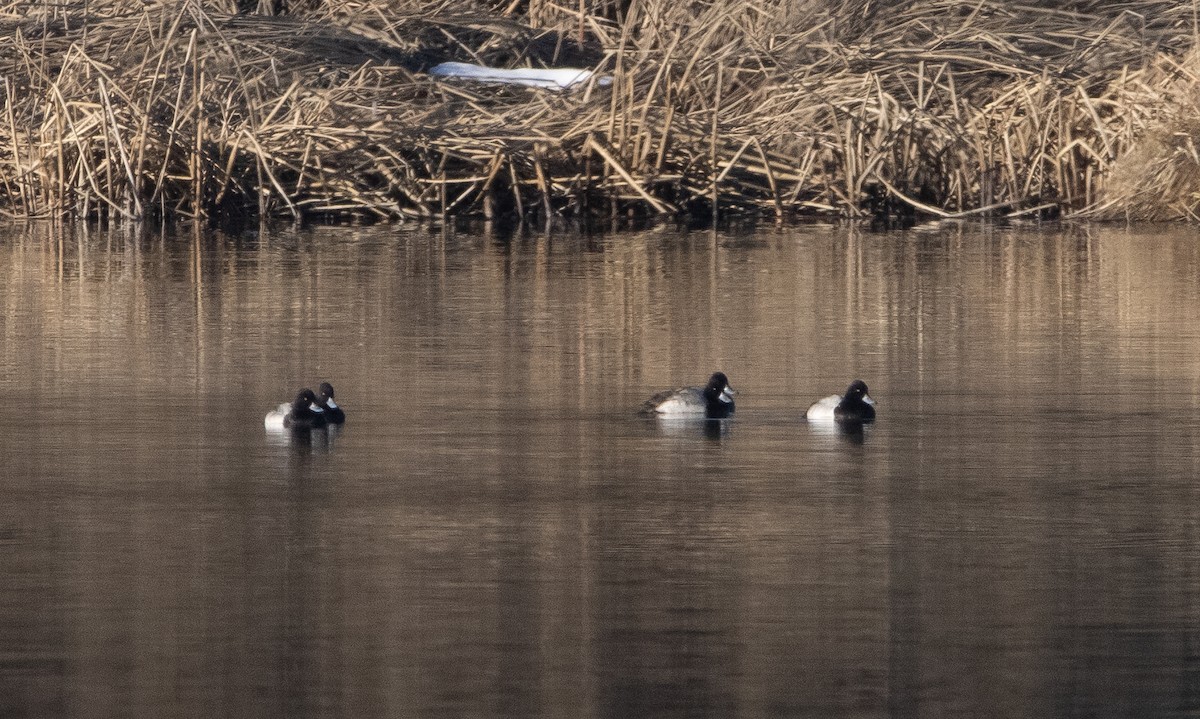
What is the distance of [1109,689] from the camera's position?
5020 mm

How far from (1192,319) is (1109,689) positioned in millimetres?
7876

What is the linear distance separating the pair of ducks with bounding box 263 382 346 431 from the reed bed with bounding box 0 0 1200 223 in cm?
1208

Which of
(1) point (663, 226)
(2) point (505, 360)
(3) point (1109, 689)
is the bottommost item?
(3) point (1109, 689)

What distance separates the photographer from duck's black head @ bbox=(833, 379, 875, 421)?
29.1 feet

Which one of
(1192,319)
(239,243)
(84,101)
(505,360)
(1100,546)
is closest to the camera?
(1100,546)

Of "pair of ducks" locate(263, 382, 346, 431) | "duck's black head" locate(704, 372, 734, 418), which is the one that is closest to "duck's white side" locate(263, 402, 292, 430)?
"pair of ducks" locate(263, 382, 346, 431)

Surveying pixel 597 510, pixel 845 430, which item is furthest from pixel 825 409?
pixel 597 510

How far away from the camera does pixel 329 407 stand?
29.0ft

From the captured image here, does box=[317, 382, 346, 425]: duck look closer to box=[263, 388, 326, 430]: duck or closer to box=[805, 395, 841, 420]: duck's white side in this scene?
box=[263, 388, 326, 430]: duck

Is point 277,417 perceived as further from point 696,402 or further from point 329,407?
point 696,402

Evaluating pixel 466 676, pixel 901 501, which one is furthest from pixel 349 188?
pixel 466 676

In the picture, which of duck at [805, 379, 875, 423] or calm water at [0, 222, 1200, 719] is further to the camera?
duck at [805, 379, 875, 423]

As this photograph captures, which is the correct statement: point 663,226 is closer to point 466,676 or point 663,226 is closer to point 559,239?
point 559,239

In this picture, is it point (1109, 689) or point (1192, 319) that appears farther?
point (1192, 319)
